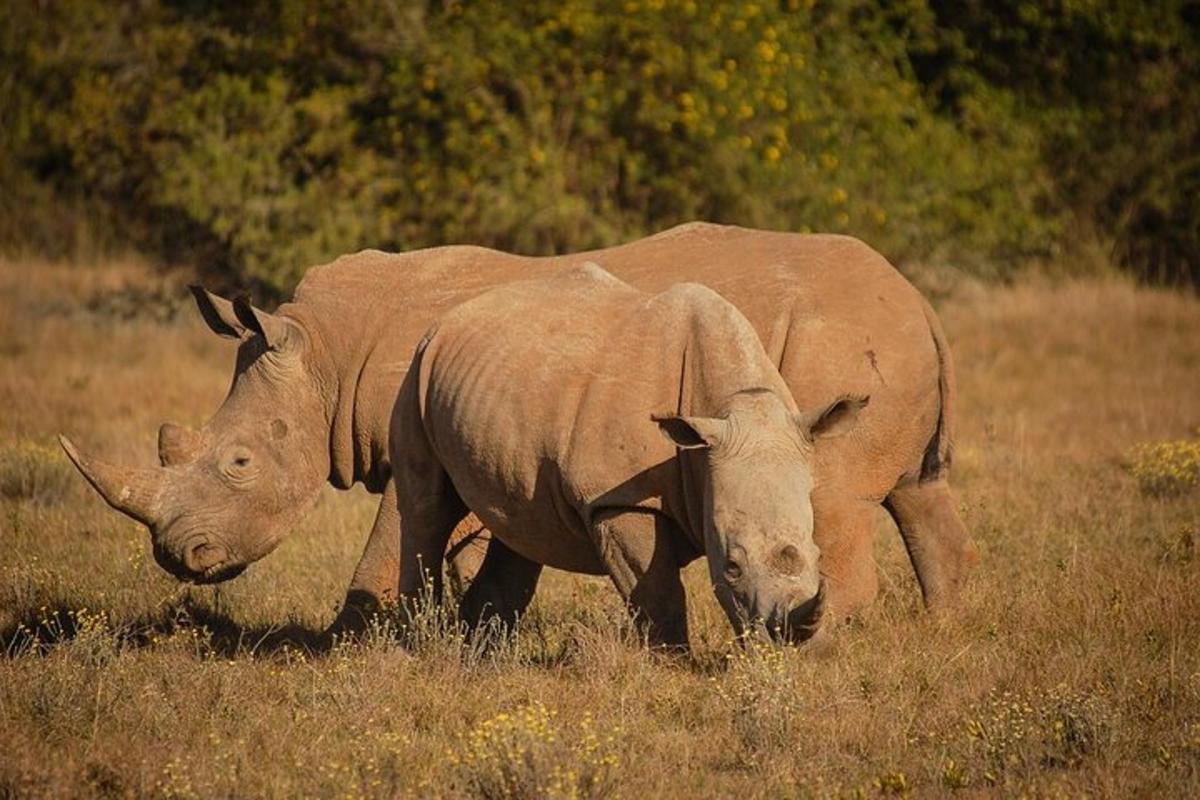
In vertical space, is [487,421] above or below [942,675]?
above

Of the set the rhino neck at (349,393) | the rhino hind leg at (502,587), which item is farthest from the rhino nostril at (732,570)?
the rhino neck at (349,393)

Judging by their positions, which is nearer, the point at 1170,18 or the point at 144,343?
the point at 144,343

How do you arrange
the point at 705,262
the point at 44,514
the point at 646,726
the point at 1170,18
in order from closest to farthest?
the point at 646,726
the point at 705,262
the point at 44,514
the point at 1170,18

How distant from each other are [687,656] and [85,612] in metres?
2.99

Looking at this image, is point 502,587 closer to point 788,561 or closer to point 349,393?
point 349,393

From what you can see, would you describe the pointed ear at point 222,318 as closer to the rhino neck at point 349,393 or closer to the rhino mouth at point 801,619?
the rhino neck at point 349,393

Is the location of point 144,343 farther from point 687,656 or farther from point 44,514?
point 687,656

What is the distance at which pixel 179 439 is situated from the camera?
31.1 ft

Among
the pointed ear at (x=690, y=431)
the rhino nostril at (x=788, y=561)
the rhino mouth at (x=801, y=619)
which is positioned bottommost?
the rhino mouth at (x=801, y=619)

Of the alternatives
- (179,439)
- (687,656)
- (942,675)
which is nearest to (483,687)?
(687,656)

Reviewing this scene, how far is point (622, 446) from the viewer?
744cm

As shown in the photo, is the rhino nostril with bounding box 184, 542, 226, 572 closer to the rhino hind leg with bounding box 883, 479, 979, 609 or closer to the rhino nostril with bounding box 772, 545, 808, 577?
the rhino hind leg with bounding box 883, 479, 979, 609

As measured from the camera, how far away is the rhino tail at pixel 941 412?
27.9 ft

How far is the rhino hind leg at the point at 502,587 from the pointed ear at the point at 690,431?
217cm
